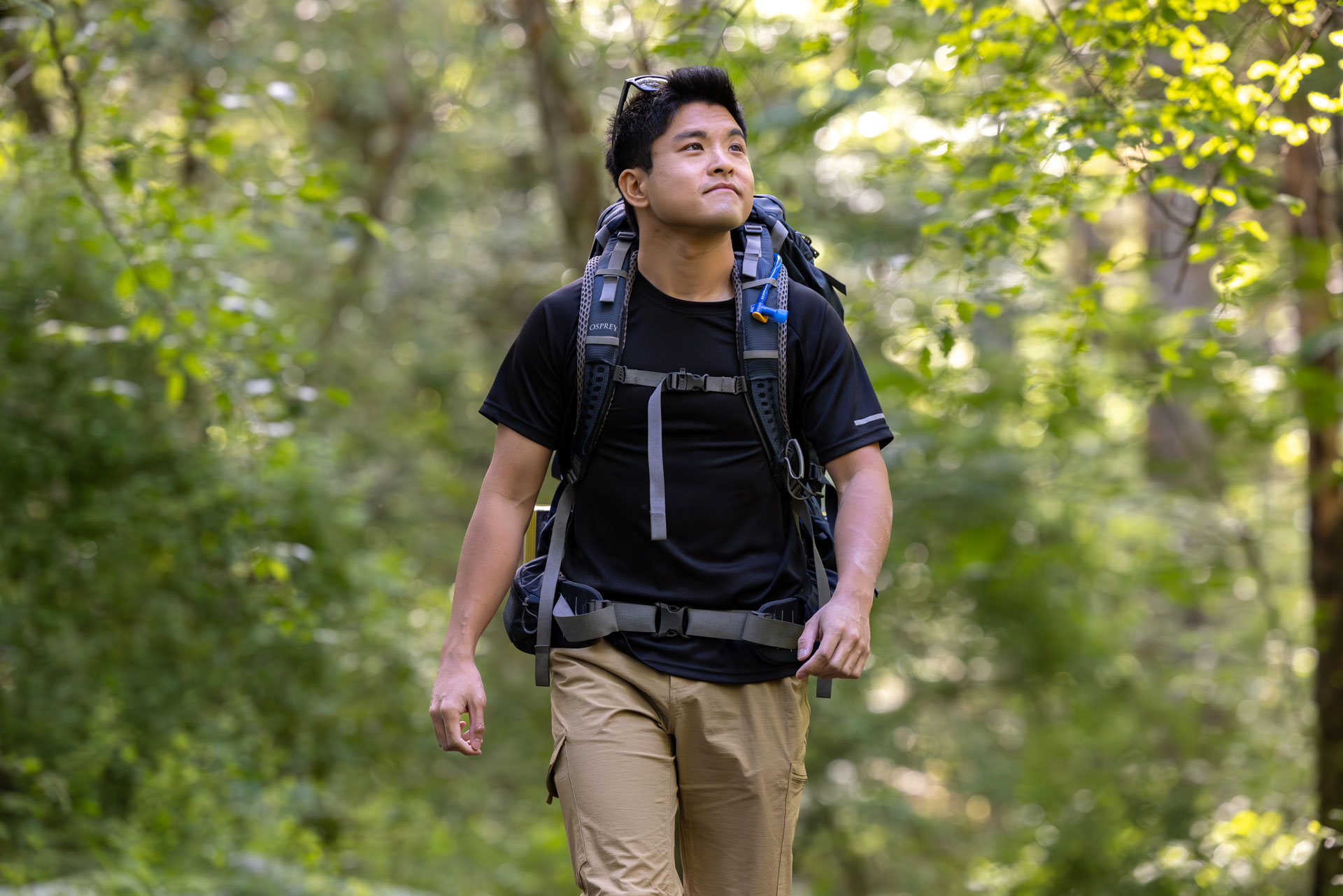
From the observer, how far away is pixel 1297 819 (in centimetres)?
721

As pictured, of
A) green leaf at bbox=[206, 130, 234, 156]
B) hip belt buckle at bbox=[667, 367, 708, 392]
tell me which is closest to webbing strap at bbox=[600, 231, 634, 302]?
hip belt buckle at bbox=[667, 367, 708, 392]

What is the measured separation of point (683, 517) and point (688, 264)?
22.6 inches

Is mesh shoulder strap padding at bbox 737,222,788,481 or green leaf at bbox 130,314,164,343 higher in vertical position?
green leaf at bbox 130,314,164,343

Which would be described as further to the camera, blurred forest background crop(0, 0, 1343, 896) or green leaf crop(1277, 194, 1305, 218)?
blurred forest background crop(0, 0, 1343, 896)

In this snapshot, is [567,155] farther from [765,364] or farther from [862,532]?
[862,532]

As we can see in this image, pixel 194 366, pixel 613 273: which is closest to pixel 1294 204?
pixel 613 273

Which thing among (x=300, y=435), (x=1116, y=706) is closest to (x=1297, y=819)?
(x=1116, y=706)

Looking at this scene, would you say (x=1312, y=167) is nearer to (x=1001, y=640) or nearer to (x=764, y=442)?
(x=764, y=442)

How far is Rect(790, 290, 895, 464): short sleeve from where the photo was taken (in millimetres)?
2746

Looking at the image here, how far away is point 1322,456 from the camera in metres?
6.65

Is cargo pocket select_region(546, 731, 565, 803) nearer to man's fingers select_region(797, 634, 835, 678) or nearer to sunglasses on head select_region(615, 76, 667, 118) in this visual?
man's fingers select_region(797, 634, 835, 678)

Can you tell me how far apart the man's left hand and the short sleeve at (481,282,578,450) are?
753 mm

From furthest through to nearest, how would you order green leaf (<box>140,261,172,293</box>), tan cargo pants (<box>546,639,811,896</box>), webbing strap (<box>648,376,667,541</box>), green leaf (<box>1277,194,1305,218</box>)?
green leaf (<box>140,261,172,293</box>)
green leaf (<box>1277,194,1305,218</box>)
webbing strap (<box>648,376,667,541</box>)
tan cargo pants (<box>546,639,811,896</box>)

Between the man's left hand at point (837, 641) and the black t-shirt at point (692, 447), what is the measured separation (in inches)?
9.4
